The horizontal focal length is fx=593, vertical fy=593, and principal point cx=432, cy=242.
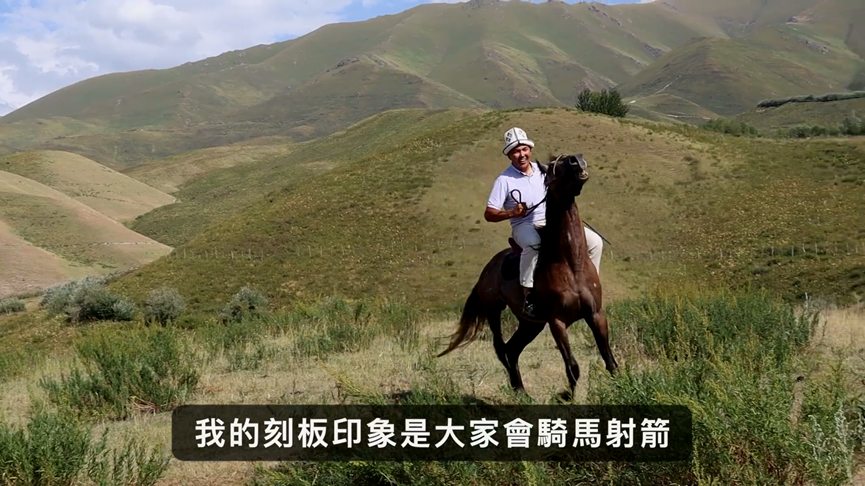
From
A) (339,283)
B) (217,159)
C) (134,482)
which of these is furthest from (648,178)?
(217,159)

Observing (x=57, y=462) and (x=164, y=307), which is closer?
(x=57, y=462)

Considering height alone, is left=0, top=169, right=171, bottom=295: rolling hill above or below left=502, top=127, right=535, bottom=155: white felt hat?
below

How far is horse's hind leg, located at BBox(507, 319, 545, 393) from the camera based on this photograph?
6.46m

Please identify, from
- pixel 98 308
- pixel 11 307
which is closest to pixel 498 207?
pixel 98 308

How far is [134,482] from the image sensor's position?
458 cm

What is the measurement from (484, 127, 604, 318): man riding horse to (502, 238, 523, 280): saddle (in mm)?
138

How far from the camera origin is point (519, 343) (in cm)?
657

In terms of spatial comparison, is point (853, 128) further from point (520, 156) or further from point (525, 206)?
point (525, 206)

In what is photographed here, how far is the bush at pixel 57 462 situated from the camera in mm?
4414

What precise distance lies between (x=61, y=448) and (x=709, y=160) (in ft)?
153

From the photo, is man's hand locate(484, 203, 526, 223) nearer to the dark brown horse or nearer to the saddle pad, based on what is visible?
the dark brown horse

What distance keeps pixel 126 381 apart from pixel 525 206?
209 inches

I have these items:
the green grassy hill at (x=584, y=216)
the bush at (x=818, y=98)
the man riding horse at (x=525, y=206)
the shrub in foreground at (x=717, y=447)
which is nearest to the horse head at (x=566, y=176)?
the man riding horse at (x=525, y=206)

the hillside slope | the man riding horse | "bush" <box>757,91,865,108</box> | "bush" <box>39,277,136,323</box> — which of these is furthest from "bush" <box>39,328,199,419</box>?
"bush" <box>757,91,865,108</box>
